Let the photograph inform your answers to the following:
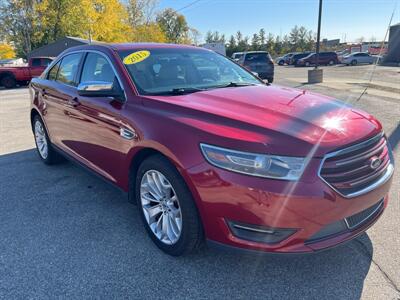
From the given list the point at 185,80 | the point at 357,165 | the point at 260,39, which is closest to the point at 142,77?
the point at 185,80

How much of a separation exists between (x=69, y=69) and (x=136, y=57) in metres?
1.34

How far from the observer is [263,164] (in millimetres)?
2201

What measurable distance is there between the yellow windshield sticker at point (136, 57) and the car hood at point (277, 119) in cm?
67

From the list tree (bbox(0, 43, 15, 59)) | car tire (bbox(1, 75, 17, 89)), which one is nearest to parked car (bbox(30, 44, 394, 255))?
car tire (bbox(1, 75, 17, 89))

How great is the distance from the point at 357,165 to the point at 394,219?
4.43 feet

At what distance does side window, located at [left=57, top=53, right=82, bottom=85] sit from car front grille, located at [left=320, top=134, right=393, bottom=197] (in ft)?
10.3

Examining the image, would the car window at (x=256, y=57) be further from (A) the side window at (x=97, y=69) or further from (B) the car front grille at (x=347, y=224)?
(B) the car front grille at (x=347, y=224)

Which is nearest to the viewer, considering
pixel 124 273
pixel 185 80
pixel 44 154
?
pixel 124 273

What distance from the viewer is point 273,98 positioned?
3.09 m

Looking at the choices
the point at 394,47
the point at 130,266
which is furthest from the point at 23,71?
the point at 394,47

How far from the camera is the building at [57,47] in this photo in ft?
105

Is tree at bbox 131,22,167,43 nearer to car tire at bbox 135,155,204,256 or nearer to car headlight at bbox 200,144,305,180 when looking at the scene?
car tire at bbox 135,155,204,256

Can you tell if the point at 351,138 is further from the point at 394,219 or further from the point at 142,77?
the point at 142,77

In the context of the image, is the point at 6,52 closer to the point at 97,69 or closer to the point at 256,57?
the point at 256,57
